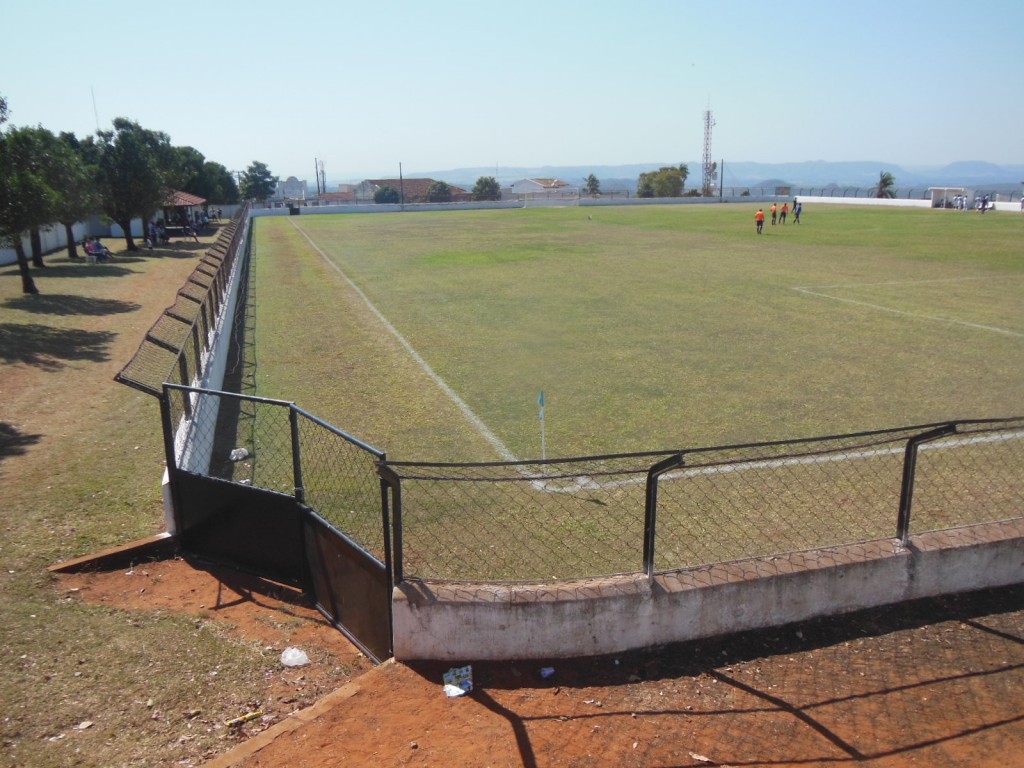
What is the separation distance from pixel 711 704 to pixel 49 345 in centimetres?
1557

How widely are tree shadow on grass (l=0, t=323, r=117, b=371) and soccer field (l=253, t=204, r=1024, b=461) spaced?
3.30 metres

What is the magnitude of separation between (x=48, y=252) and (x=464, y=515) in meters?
36.4

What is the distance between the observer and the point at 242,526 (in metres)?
6.50

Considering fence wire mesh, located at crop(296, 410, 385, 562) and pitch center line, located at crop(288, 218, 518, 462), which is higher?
pitch center line, located at crop(288, 218, 518, 462)

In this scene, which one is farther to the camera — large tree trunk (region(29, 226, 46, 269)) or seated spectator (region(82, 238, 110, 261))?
seated spectator (region(82, 238, 110, 261))

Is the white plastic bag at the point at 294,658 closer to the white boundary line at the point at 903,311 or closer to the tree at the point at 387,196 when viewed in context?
the white boundary line at the point at 903,311

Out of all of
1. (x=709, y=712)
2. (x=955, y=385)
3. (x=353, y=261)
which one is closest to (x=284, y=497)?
(x=709, y=712)

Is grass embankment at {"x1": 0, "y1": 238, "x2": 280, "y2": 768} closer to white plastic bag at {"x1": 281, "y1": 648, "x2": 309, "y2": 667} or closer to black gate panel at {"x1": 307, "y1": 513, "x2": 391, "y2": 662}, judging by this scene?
white plastic bag at {"x1": 281, "y1": 648, "x2": 309, "y2": 667}

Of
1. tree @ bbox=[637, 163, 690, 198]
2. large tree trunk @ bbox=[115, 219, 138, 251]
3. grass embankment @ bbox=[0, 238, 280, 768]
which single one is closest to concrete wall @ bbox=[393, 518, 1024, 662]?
grass embankment @ bbox=[0, 238, 280, 768]

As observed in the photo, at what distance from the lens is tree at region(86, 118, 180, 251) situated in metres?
34.8

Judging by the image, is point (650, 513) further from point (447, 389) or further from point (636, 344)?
point (636, 344)

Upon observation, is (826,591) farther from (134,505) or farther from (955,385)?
(955,385)

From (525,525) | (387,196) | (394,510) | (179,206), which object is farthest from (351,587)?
(387,196)

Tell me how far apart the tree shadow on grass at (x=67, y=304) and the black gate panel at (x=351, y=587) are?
16.9 m
